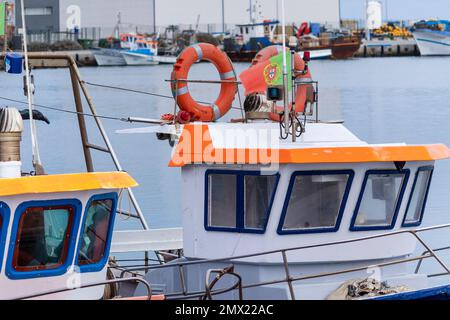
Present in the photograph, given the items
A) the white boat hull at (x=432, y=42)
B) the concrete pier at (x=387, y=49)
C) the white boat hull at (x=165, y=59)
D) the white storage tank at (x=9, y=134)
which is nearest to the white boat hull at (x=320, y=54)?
the concrete pier at (x=387, y=49)

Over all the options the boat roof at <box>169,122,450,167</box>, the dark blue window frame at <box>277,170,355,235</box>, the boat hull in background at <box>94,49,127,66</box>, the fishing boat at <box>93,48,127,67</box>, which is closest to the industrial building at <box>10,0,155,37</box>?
the fishing boat at <box>93,48,127,67</box>

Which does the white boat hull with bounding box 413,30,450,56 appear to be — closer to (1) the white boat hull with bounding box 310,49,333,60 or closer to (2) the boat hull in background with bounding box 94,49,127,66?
(1) the white boat hull with bounding box 310,49,333,60

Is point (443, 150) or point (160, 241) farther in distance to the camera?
point (160, 241)

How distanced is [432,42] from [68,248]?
380 ft

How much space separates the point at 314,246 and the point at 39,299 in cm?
346

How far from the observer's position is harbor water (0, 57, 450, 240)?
31.1m

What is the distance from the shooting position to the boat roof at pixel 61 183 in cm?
1173

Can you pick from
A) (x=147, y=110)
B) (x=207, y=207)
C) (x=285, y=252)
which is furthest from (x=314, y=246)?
(x=147, y=110)

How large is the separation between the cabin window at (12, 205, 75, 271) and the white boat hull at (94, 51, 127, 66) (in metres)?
98.6

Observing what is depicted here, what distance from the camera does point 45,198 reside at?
11930mm

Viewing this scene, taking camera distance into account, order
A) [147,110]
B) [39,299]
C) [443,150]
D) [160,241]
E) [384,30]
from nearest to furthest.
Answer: [39,299] < [443,150] < [160,241] < [147,110] < [384,30]

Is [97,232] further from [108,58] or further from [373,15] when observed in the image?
[373,15]
